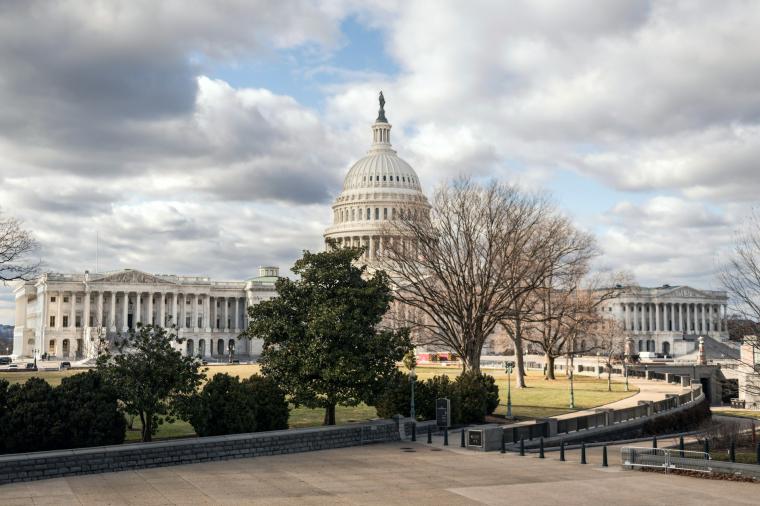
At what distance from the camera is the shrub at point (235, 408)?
32344mm

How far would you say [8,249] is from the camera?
58.7 metres

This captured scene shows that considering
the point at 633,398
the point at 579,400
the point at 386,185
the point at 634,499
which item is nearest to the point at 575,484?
the point at 634,499

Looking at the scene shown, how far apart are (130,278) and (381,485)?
154 m

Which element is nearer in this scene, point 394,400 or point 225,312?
point 394,400

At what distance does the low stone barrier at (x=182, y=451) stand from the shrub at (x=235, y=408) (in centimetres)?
142

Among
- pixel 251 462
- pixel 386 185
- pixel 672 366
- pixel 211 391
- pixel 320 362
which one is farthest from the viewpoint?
pixel 386 185

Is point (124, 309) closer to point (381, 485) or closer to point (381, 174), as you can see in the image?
point (381, 174)

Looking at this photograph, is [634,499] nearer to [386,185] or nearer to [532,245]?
[532,245]

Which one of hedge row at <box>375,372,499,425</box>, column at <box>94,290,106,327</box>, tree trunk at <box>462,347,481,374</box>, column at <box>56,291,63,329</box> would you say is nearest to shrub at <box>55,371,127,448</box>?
hedge row at <box>375,372,499,425</box>

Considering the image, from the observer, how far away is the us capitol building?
16425cm

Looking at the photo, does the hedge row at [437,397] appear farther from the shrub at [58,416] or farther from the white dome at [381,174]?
the white dome at [381,174]

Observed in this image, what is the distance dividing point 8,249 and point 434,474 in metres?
42.6

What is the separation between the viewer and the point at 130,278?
17088cm

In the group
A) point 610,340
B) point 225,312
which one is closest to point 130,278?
point 225,312
